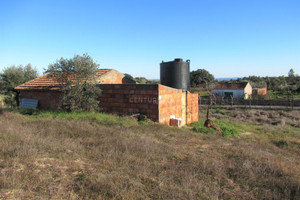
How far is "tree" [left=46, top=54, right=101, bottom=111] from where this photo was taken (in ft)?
30.3

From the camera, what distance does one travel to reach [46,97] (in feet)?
36.4

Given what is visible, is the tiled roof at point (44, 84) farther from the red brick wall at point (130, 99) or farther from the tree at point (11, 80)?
the tree at point (11, 80)

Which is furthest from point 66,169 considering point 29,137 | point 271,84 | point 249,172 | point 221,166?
point 271,84

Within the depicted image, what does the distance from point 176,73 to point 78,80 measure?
514 cm

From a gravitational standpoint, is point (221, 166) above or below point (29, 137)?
below

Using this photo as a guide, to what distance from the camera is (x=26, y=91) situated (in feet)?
39.2

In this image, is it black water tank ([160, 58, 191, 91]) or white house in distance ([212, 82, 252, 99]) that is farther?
white house in distance ([212, 82, 252, 99])

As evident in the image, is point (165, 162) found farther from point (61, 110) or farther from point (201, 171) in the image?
point (61, 110)

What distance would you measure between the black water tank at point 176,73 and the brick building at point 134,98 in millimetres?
669

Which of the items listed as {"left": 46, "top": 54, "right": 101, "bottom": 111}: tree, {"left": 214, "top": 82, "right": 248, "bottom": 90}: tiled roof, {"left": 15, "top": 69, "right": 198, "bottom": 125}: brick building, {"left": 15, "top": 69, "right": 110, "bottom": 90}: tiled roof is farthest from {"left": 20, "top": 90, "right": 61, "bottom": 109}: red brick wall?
{"left": 214, "top": 82, "right": 248, "bottom": 90}: tiled roof

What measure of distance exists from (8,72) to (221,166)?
60.5 feet

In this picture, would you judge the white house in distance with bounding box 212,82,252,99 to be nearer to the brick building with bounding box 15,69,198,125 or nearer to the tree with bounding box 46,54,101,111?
the brick building with bounding box 15,69,198,125

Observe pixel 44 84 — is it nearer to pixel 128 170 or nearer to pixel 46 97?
pixel 46 97

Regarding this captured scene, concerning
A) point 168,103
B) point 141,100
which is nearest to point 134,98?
point 141,100
